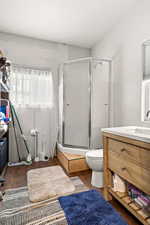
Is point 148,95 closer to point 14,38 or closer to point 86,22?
point 86,22

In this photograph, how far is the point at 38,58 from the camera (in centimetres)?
296

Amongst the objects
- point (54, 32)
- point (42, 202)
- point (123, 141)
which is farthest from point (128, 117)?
point (54, 32)

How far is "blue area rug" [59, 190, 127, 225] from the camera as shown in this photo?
127 cm

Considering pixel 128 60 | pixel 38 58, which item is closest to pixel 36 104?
pixel 38 58

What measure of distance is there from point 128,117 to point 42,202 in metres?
1.65

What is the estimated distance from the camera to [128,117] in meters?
2.15

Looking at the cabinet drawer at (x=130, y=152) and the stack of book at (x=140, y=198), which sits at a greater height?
the cabinet drawer at (x=130, y=152)

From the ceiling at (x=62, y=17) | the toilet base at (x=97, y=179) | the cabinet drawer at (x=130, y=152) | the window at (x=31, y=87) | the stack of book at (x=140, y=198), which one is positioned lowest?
the toilet base at (x=97, y=179)

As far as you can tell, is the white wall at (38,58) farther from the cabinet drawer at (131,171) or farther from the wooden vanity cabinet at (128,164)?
the cabinet drawer at (131,171)

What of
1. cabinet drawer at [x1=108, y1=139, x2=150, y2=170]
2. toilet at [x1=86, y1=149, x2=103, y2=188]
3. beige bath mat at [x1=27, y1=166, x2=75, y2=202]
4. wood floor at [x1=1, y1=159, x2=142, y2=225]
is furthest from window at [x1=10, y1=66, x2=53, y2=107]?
cabinet drawer at [x1=108, y1=139, x2=150, y2=170]

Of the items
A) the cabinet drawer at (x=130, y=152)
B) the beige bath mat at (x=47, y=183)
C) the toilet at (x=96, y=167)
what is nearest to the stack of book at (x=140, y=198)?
the cabinet drawer at (x=130, y=152)

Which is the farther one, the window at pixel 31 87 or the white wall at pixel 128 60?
the window at pixel 31 87

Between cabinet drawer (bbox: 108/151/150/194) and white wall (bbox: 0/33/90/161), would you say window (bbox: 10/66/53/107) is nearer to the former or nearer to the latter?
white wall (bbox: 0/33/90/161)

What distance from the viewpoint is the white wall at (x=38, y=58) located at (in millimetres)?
2773
